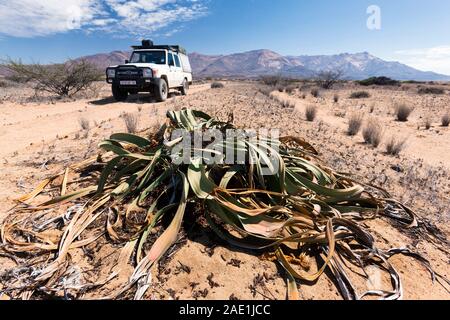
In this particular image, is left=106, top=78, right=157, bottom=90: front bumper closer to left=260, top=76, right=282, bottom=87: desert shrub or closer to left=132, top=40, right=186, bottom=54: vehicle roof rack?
left=132, top=40, right=186, bottom=54: vehicle roof rack

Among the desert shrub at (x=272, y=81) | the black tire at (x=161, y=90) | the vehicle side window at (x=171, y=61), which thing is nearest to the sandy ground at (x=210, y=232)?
the black tire at (x=161, y=90)

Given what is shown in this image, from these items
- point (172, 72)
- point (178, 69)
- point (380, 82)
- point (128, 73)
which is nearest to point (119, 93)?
point (128, 73)

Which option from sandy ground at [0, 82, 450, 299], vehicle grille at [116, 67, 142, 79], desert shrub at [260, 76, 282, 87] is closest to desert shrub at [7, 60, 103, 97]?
vehicle grille at [116, 67, 142, 79]

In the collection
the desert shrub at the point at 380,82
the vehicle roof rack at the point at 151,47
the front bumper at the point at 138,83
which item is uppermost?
the vehicle roof rack at the point at 151,47

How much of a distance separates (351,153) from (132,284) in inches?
174

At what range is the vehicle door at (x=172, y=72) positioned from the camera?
11.9 m

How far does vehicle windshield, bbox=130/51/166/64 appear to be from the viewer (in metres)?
11.4

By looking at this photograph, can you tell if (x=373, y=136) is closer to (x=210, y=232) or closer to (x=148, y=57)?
(x=210, y=232)

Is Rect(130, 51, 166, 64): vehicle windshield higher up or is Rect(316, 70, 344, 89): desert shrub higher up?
Rect(130, 51, 166, 64): vehicle windshield

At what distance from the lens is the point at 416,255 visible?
2223 millimetres

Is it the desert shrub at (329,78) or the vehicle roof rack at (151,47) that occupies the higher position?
the vehicle roof rack at (151,47)

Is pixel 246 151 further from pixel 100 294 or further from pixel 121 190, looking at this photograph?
pixel 100 294

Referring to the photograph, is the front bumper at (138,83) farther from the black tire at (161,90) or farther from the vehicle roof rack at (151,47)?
the vehicle roof rack at (151,47)

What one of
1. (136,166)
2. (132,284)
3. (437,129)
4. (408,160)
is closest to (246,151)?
(136,166)
